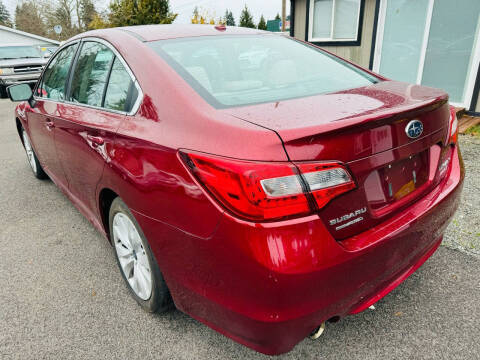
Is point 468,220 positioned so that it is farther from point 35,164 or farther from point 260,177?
point 35,164

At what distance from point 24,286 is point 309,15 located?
8429 mm

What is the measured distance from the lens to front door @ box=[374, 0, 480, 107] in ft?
20.9

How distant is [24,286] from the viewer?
2551 mm

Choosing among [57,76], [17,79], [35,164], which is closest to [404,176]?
[57,76]

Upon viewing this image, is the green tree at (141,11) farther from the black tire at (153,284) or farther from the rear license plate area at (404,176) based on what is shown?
the rear license plate area at (404,176)

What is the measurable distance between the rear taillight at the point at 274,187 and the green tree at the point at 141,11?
18878 millimetres

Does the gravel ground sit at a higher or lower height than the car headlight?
lower

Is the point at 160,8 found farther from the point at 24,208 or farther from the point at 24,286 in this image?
the point at 24,286

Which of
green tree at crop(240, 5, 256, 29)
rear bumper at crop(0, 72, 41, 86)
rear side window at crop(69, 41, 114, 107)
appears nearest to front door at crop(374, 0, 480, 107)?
rear side window at crop(69, 41, 114, 107)

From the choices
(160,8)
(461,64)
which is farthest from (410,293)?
(160,8)

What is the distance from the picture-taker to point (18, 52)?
1434 centimetres

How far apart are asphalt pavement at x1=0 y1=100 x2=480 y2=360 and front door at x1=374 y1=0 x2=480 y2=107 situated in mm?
4940

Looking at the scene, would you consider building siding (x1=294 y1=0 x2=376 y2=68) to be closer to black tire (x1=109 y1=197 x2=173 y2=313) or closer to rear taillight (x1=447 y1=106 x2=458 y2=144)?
rear taillight (x1=447 y1=106 x2=458 y2=144)

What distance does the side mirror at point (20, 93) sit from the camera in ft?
11.5
